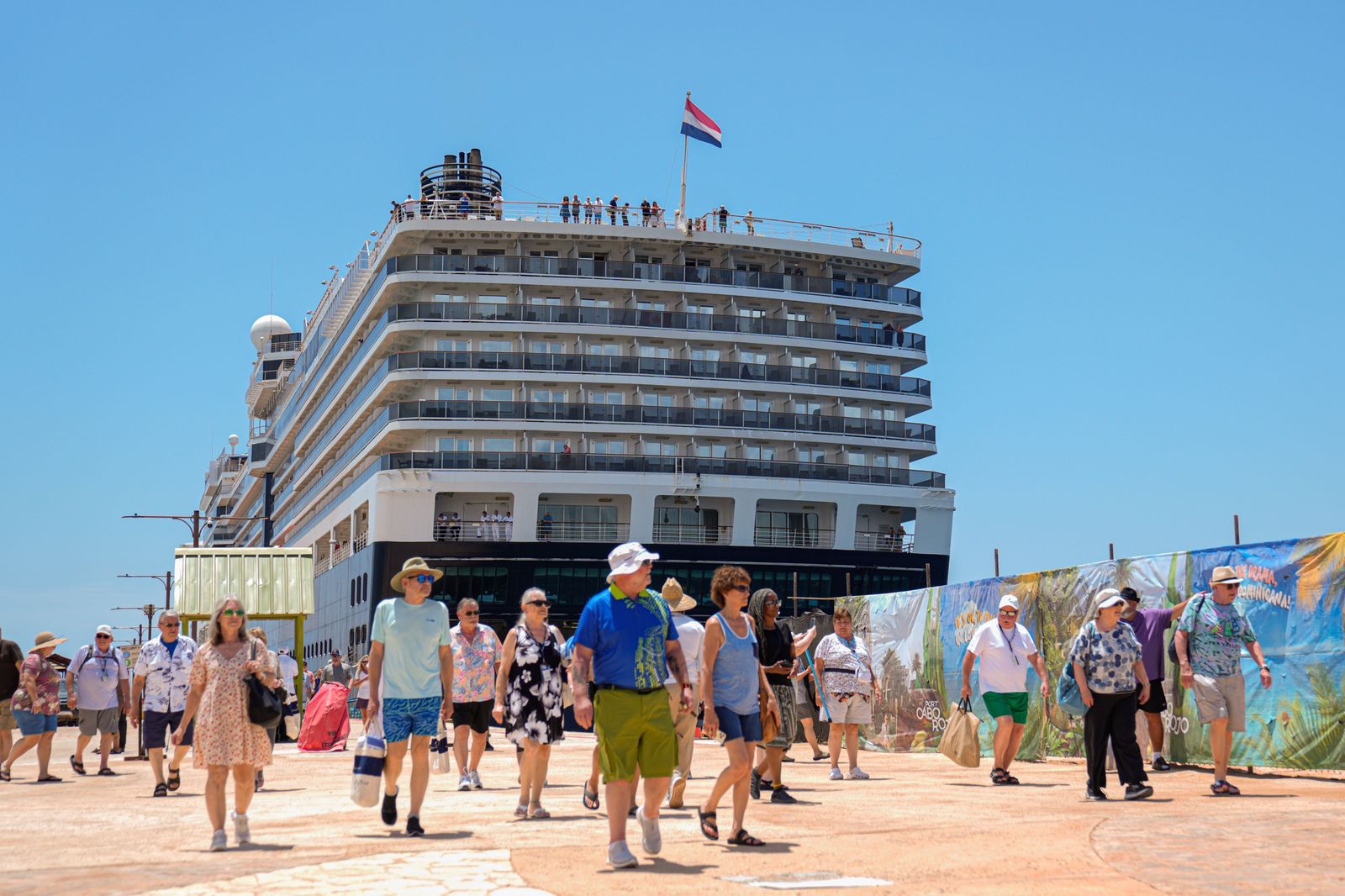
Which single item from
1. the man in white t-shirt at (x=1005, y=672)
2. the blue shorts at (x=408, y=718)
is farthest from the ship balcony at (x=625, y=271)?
the blue shorts at (x=408, y=718)

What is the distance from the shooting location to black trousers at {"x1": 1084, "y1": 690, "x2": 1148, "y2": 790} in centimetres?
1170

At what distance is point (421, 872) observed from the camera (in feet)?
26.9

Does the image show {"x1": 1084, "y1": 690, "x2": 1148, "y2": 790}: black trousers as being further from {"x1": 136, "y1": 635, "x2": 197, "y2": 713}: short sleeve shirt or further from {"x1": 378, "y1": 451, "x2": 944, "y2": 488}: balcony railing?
{"x1": 378, "y1": 451, "x2": 944, "y2": 488}: balcony railing

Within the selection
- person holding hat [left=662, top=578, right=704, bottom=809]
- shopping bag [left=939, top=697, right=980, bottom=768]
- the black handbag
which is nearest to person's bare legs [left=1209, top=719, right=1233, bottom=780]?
shopping bag [left=939, top=697, right=980, bottom=768]

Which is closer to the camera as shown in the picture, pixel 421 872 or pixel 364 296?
pixel 421 872

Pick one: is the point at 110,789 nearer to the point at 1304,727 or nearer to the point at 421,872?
the point at 421,872

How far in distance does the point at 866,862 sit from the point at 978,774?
7599 millimetres

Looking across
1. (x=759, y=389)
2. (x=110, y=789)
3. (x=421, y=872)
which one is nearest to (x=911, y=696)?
(x=110, y=789)

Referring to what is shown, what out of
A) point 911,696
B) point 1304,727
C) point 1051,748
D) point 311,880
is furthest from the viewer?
point 911,696

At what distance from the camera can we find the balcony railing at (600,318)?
5297cm

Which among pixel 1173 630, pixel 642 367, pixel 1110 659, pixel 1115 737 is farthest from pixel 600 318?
pixel 1115 737

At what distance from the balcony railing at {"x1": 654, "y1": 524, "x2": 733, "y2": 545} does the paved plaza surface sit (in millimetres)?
39228

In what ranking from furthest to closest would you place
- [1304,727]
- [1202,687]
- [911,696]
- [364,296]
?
[364,296], [911,696], [1304,727], [1202,687]

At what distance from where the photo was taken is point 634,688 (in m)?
8.68
